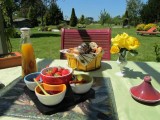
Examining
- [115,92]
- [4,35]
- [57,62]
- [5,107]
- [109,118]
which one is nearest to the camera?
[109,118]

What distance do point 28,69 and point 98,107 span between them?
1.96 ft

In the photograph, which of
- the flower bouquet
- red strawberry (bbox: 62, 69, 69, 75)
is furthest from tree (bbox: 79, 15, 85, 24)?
red strawberry (bbox: 62, 69, 69, 75)

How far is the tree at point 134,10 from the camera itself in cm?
3180

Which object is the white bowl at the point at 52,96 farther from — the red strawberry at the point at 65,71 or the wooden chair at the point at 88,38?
the wooden chair at the point at 88,38

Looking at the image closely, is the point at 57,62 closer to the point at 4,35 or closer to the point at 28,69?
the point at 28,69

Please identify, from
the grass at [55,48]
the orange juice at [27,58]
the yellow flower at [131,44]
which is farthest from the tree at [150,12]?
the orange juice at [27,58]

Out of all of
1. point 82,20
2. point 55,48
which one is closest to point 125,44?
point 55,48

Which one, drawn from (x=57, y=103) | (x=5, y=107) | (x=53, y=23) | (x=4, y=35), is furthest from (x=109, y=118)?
(x=53, y=23)

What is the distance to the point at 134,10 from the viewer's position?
32.4m

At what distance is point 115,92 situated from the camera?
47.1 inches

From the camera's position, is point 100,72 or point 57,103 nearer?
point 57,103

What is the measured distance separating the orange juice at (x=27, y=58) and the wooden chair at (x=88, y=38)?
101 centimetres

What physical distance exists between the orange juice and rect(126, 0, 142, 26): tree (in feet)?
106

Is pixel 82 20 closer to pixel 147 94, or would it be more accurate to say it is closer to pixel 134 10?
pixel 134 10
